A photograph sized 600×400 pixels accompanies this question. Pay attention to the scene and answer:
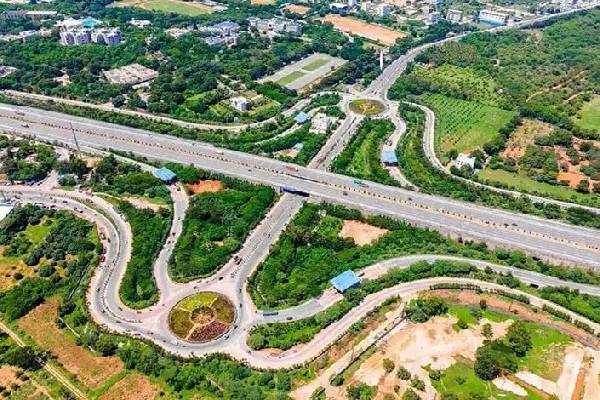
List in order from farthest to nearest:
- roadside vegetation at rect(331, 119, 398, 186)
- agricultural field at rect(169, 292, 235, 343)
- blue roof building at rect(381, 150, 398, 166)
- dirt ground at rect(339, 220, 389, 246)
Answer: blue roof building at rect(381, 150, 398, 166) → roadside vegetation at rect(331, 119, 398, 186) → dirt ground at rect(339, 220, 389, 246) → agricultural field at rect(169, 292, 235, 343)

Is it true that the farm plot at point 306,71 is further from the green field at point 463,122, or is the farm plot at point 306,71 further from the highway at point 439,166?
the green field at point 463,122

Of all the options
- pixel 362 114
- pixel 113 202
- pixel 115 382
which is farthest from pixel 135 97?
pixel 115 382

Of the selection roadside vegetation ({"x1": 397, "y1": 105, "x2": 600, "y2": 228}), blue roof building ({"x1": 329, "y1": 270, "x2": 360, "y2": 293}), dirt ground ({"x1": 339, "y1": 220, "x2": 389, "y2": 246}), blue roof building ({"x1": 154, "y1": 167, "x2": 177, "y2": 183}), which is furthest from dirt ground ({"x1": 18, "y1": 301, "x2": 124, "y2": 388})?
roadside vegetation ({"x1": 397, "y1": 105, "x2": 600, "y2": 228})

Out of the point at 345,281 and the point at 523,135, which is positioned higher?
the point at 345,281

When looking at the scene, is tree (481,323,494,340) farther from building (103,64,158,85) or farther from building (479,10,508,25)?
building (479,10,508,25)

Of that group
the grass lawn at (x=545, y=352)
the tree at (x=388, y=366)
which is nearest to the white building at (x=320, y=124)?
the grass lawn at (x=545, y=352)

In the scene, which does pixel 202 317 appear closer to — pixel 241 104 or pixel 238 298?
pixel 238 298

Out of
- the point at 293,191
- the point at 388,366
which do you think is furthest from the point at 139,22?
the point at 388,366
